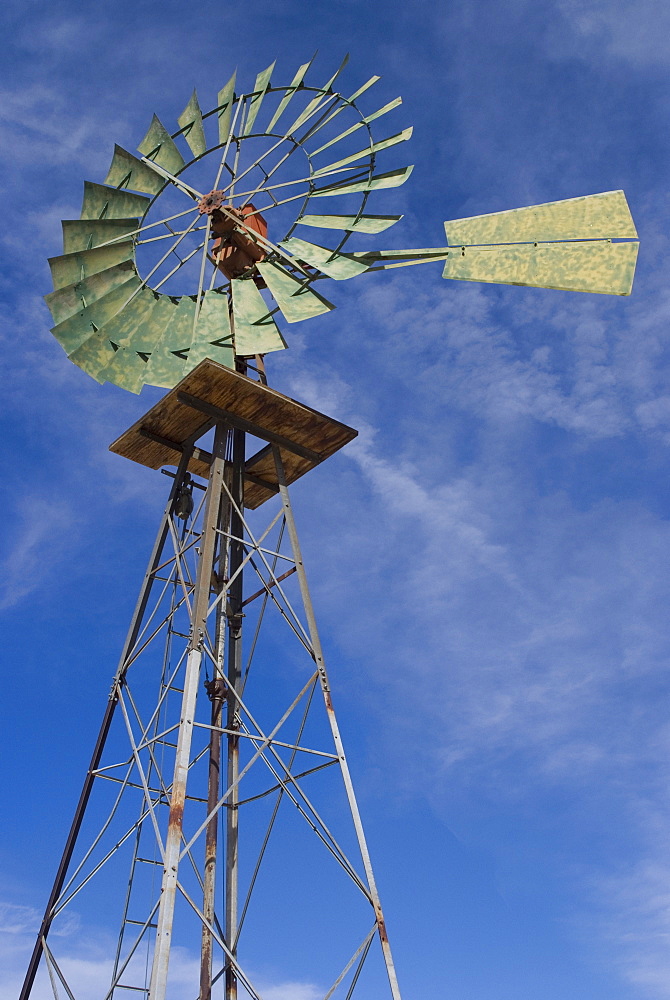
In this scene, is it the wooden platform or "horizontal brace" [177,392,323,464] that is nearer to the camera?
the wooden platform

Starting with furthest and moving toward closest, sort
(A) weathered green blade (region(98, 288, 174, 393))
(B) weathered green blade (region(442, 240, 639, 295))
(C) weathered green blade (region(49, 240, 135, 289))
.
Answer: (C) weathered green blade (region(49, 240, 135, 289))
(A) weathered green blade (region(98, 288, 174, 393))
(B) weathered green blade (region(442, 240, 639, 295))

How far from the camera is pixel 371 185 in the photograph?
1371 cm

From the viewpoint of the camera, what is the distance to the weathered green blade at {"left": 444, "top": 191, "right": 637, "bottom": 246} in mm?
12500

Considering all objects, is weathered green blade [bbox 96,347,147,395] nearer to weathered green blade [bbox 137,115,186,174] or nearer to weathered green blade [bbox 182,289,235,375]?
weathered green blade [bbox 182,289,235,375]

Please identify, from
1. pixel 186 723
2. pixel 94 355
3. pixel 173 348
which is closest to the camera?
pixel 186 723

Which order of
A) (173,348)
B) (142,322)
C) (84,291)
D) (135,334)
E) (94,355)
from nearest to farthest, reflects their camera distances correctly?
(94,355) < (173,348) < (84,291) < (135,334) < (142,322)

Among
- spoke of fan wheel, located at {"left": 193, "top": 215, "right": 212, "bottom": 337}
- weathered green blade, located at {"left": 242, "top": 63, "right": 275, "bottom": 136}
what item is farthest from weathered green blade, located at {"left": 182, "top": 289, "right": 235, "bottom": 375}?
weathered green blade, located at {"left": 242, "top": 63, "right": 275, "bottom": 136}

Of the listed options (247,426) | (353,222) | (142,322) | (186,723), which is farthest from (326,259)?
(186,723)

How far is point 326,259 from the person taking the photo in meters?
13.6

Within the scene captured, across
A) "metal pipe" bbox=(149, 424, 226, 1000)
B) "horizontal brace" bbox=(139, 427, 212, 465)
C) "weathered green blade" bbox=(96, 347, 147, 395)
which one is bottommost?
"metal pipe" bbox=(149, 424, 226, 1000)

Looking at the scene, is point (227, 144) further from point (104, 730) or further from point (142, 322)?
point (104, 730)

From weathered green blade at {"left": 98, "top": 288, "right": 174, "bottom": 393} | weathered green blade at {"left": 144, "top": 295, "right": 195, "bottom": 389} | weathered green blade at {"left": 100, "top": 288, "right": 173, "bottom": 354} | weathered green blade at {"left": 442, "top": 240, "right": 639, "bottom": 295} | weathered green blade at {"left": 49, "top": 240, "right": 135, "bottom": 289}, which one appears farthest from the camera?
weathered green blade at {"left": 100, "top": 288, "right": 173, "bottom": 354}

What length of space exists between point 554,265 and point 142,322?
6193 mm

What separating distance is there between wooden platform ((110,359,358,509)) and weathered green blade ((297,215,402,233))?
2.55 meters
